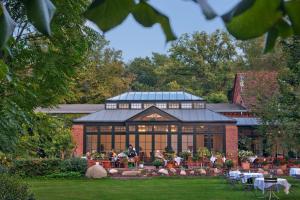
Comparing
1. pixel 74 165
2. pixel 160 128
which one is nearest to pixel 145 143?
pixel 160 128

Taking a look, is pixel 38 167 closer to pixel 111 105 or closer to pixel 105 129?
pixel 105 129

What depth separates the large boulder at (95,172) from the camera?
2217 cm

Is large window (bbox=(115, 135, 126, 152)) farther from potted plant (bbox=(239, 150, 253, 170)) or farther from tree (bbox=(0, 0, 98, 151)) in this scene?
tree (bbox=(0, 0, 98, 151))

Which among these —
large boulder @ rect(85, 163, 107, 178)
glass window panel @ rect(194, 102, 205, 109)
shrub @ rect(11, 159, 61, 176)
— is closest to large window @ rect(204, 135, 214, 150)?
glass window panel @ rect(194, 102, 205, 109)

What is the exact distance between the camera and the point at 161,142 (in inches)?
1128

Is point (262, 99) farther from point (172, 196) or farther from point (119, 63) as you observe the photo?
point (119, 63)

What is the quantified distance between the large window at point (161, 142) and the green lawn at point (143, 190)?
6.81 m

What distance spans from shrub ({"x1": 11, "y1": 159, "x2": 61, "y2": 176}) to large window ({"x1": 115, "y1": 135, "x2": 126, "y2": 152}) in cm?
624

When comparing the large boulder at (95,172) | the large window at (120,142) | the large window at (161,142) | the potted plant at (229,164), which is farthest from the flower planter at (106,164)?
the potted plant at (229,164)

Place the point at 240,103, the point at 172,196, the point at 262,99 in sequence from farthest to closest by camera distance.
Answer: the point at 240,103 → the point at 262,99 → the point at 172,196

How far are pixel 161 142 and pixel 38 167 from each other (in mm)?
8302

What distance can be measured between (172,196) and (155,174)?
7763 millimetres

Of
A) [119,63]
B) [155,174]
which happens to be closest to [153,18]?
[155,174]

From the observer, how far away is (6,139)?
7977 millimetres
